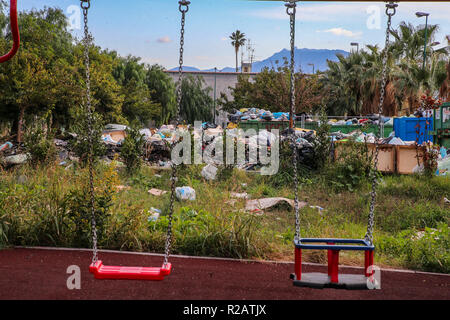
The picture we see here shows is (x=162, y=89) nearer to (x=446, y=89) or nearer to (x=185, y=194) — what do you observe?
(x=446, y=89)

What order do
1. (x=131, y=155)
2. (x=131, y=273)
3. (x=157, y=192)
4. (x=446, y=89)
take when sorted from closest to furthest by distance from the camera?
(x=131, y=273)
(x=157, y=192)
(x=131, y=155)
(x=446, y=89)

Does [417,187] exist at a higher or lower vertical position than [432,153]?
lower

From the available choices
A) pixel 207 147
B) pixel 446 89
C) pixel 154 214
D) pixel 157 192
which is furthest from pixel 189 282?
pixel 446 89

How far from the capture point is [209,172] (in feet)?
34.7

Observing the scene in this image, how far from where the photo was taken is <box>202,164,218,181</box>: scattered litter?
10.4 metres

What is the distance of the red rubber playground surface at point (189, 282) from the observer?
4078 mm

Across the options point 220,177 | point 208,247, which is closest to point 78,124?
point 220,177

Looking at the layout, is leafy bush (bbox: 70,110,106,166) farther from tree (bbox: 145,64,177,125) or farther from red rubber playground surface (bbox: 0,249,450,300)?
tree (bbox: 145,64,177,125)

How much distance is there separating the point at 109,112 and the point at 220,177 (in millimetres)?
14410

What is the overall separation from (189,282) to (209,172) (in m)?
6.24

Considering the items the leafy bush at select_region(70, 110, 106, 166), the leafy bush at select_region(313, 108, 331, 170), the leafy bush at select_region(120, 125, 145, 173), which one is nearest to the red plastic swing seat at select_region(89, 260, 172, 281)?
the leafy bush at select_region(70, 110, 106, 166)

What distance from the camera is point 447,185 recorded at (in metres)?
9.06

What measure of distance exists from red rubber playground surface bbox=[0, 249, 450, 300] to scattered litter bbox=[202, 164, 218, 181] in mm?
5259
